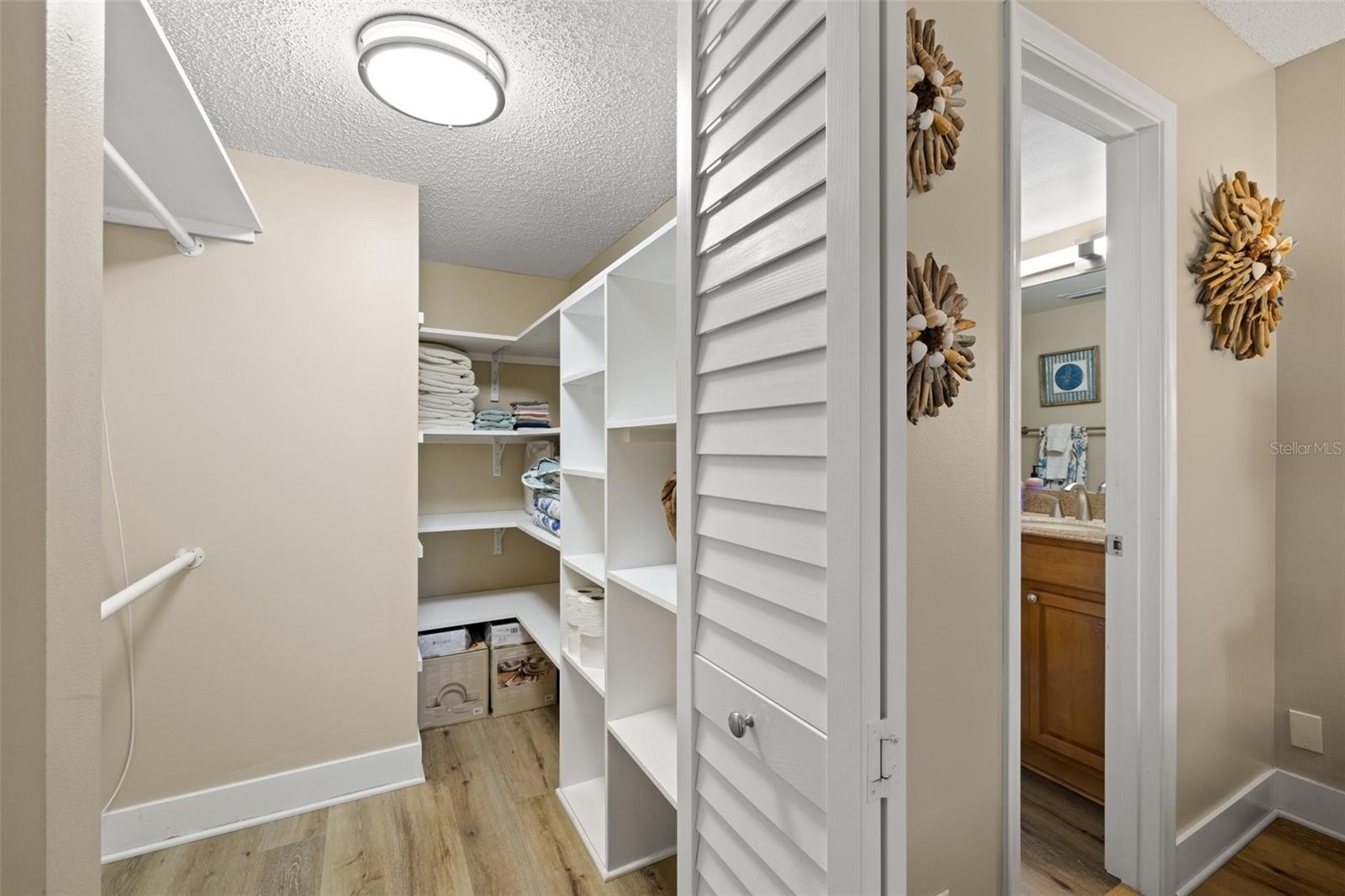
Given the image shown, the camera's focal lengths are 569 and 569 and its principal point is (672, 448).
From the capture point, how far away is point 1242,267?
1.61 metres

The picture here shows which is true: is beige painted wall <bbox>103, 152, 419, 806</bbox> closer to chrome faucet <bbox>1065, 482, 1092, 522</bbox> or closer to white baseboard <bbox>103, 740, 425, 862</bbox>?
white baseboard <bbox>103, 740, 425, 862</bbox>

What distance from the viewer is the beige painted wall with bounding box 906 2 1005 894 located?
1.10 metres

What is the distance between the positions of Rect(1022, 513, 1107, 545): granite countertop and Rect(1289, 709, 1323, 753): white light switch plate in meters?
0.73

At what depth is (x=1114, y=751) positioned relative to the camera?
5.12ft

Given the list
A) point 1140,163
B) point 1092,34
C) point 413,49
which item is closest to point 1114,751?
point 1140,163

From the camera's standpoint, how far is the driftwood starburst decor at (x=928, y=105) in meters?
1.00

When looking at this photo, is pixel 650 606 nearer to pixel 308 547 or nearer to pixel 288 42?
pixel 308 547

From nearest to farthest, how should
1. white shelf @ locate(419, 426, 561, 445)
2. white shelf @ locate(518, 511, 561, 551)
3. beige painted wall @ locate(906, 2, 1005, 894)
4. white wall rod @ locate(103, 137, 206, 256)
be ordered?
beige painted wall @ locate(906, 2, 1005, 894) → white wall rod @ locate(103, 137, 206, 256) → white shelf @ locate(518, 511, 561, 551) → white shelf @ locate(419, 426, 561, 445)

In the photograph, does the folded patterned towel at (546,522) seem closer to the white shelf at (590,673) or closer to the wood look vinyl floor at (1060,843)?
the white shelf at (590,673)

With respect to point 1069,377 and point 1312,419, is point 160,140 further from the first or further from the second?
point 1069,377

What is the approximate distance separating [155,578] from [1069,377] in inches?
143

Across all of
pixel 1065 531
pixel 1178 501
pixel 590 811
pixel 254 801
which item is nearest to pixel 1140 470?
pixel 1178 501

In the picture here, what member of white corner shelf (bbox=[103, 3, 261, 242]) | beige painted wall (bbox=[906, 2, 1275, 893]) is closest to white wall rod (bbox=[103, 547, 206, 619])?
white corner shelf (bbox=[103, 3, 261, 242])

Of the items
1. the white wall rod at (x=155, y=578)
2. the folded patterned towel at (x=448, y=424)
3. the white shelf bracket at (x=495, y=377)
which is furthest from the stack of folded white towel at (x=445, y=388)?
the white wall rod at (x=155, y=578)
